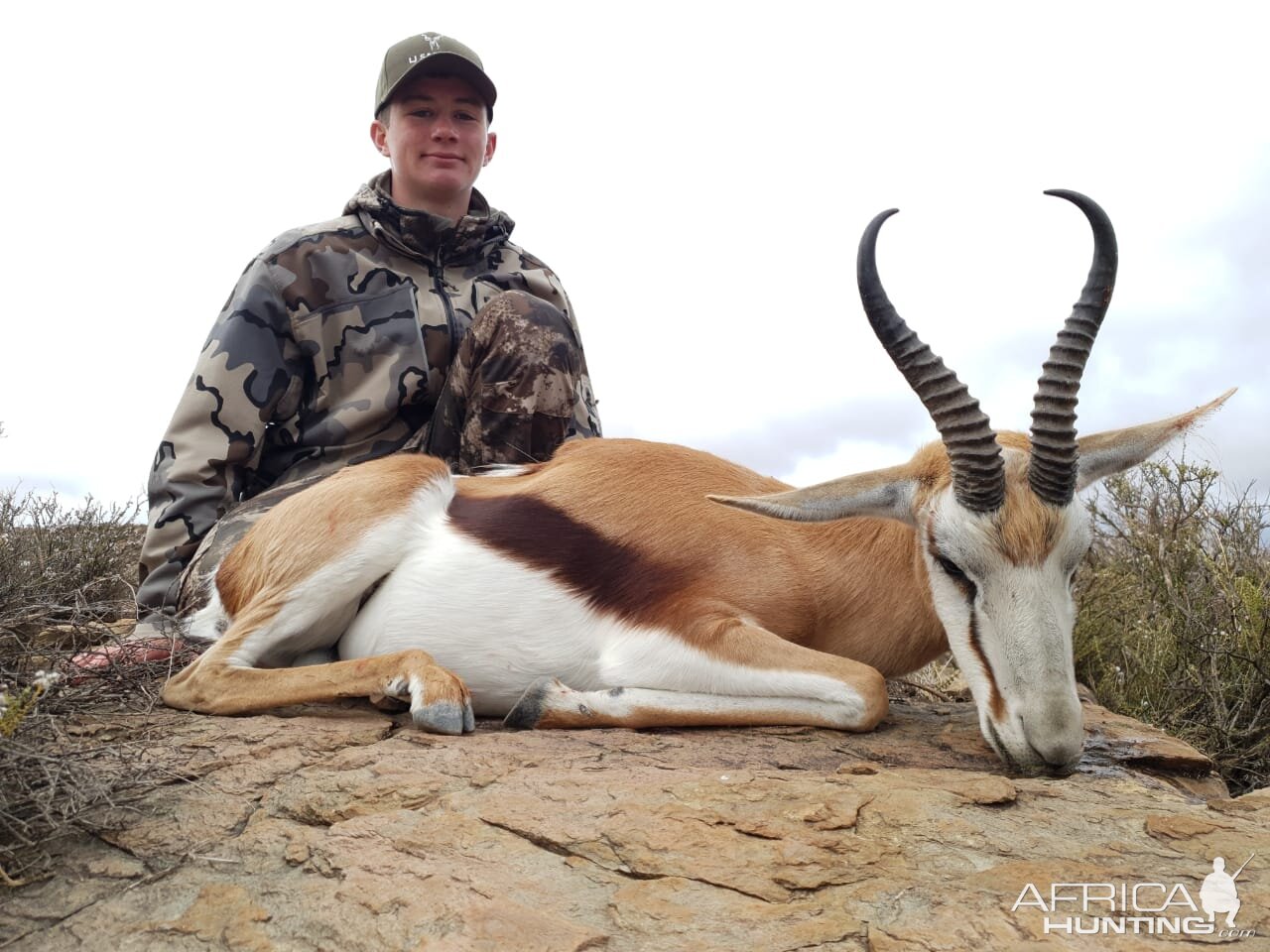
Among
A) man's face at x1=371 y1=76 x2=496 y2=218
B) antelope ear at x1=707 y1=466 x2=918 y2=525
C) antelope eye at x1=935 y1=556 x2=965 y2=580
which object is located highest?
man's face at x1=371 y1=76 x2=496 y2=218

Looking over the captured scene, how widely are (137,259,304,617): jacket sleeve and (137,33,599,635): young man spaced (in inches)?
0.4

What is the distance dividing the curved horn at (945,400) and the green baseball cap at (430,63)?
4.35m

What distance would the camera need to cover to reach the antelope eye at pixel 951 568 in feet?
11.9

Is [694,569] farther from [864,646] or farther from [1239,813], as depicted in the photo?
[1239,813]

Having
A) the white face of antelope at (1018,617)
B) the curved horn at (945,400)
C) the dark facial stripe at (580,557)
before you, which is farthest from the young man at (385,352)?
the white face of antelope at (1018,617)

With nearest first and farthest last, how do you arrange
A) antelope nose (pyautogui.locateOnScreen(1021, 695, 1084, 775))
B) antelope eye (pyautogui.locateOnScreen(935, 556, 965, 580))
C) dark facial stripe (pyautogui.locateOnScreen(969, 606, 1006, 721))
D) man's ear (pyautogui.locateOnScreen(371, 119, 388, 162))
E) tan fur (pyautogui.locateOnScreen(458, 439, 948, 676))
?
antelope nose (pyautogui.locateOnScreen(1021, 695, 1084, 775)) → dark facial stripe (pyautogui.locateOnScreen(969, 606, 1006, 721)) → antelope eye (pyautogui.locateOnScreen(935, 556, 965, 580)) → tan fur (pyautogui.locateOnScreen(458, 439, 948, 676)) → man's ear (pyautogui.locateOnScreen(371, 119, 388, 162))

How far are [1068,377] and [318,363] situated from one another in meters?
4.65

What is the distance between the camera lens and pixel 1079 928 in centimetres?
214

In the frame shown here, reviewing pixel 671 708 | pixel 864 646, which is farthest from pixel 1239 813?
pixel 671 708

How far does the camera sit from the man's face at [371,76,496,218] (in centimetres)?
705

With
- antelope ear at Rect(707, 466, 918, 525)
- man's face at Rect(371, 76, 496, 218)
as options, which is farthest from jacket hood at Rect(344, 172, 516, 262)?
antelope ear at Rect(707, 466, 918, 525)

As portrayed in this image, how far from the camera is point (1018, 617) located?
337cm

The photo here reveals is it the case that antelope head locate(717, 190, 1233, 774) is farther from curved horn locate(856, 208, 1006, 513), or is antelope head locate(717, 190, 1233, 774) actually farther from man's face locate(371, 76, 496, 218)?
man's face locate(371, 76, 496, 218)

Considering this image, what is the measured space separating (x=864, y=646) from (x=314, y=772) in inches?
92.5
